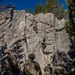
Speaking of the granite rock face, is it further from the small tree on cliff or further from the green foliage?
the small tree on cliff

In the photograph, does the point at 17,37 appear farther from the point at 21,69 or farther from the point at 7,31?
the point at 21,69

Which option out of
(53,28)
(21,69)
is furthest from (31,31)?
(21,69)

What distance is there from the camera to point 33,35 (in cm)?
2523

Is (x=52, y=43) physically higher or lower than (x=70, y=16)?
lower

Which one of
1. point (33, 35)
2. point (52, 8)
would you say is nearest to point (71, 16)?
point (33, 35)

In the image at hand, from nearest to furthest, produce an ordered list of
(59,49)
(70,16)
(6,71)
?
(6,71) → (70,16) → (59,49)

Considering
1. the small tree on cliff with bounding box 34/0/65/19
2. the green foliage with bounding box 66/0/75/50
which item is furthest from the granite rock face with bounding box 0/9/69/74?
the small tree on cliff with bounding box 34/0/65/19

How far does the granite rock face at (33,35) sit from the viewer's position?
24.6m

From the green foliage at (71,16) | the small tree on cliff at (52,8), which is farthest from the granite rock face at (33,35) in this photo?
the small tree on cliff at (52,8)

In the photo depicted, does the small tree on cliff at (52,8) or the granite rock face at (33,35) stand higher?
the small tree on cliff at (52,8)

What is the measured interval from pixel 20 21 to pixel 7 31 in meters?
1.65

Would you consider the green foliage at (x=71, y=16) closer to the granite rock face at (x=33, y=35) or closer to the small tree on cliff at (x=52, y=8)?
the granite rock face at (x=33, y=35)

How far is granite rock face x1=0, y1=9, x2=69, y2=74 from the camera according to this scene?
24.6 metres

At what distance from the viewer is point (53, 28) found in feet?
83.8
